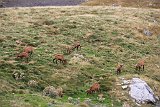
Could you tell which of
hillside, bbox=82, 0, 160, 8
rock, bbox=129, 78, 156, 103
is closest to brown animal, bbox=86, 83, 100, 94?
rock, bbox=129, 78, 156, 103

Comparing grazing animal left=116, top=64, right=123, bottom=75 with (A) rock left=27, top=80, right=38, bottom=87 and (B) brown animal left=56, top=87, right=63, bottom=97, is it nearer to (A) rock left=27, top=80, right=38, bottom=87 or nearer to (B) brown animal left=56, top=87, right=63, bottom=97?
(B) brown animal left=56, top=87, right=63, bottom=97

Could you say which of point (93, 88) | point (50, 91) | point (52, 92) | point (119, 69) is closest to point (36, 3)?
point (119, 69)

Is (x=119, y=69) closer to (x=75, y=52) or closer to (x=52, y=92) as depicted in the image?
(x=75, y=52)

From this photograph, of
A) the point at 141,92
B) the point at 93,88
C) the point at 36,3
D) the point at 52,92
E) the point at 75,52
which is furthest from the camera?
the point at 36,3

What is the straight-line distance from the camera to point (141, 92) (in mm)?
30672

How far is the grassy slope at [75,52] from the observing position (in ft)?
97.2

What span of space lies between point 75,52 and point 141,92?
9233mm

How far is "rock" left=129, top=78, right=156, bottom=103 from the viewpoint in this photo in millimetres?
30281

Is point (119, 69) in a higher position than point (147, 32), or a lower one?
lower

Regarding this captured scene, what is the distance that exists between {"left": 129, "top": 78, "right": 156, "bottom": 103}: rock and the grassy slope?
1.25 m

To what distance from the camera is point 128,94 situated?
30.4m

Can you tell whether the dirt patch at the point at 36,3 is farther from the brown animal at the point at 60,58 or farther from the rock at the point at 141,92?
the rock at the point at 141,92

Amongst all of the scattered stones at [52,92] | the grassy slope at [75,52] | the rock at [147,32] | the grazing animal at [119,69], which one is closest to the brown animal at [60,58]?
the grassy slope at [75,52]

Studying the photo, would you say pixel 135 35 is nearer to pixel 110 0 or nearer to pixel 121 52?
pixel 121 52
